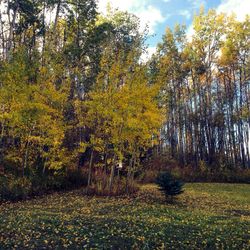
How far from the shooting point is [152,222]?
809 centimetres

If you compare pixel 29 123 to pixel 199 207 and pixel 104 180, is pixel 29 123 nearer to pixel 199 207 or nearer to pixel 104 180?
pixel 104 180

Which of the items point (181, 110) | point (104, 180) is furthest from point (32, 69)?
point (181, 110)

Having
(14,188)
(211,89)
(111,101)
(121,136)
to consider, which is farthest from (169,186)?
(211,89)

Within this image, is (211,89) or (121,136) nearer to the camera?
(121,136)

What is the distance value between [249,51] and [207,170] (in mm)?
11618

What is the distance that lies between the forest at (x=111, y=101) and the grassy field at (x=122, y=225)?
2.84 metres

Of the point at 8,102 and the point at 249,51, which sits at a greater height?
the point at 249,51

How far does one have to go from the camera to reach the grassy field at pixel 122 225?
6320mm

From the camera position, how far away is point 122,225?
303 inches

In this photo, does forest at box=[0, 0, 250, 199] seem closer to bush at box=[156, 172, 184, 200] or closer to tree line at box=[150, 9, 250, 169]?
tree line at box=[150, 9, 250, 169]

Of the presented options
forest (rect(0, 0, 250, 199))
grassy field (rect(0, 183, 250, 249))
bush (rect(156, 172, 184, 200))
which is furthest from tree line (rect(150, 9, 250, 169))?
grassy field (rect(0, 183, 250, 249))

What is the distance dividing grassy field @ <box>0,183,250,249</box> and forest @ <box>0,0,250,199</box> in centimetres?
284

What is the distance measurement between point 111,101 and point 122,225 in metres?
6.84

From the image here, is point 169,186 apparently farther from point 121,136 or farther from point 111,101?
point 111,101
